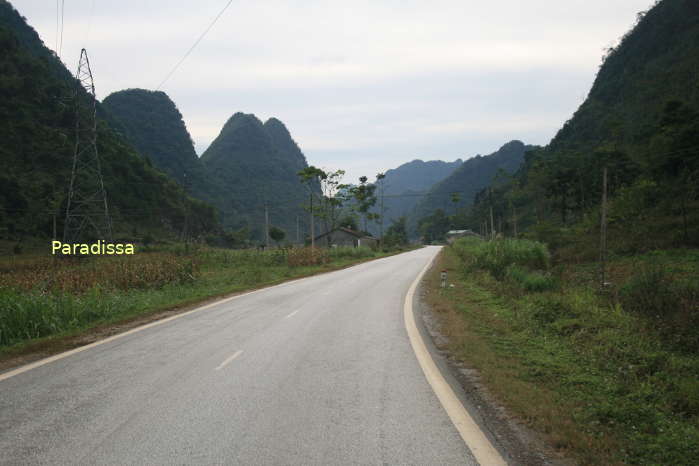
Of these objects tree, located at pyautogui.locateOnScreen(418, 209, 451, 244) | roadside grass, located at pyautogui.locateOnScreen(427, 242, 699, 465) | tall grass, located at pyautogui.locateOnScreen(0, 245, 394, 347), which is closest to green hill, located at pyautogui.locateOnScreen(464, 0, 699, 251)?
tree, located at pyautogui.locateOnScreen(418, 209, 451, 244)

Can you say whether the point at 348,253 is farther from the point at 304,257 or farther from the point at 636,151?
the point at 636,151

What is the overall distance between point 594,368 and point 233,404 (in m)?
4.51

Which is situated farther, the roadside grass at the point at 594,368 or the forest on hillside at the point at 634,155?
the forest on hillside at the point at 634,155

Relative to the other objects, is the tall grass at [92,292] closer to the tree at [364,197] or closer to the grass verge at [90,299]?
the grass verge at [90,299]

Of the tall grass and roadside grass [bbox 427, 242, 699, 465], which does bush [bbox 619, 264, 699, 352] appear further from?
the tall grass

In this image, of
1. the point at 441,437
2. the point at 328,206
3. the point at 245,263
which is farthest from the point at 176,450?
the point at 328,206

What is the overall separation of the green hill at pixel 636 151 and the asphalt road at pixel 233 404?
95.9 ft

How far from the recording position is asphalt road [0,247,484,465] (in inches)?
164

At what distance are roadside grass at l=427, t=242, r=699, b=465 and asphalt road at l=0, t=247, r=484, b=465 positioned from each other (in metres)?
0.96

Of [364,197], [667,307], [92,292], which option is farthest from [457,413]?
[364,197]

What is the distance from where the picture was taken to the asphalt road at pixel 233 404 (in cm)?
416

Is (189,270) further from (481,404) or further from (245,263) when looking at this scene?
(481,404)

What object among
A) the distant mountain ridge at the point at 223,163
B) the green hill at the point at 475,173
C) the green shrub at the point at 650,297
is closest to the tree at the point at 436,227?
the green hill at the point at 475,173

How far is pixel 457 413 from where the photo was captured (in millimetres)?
5000
